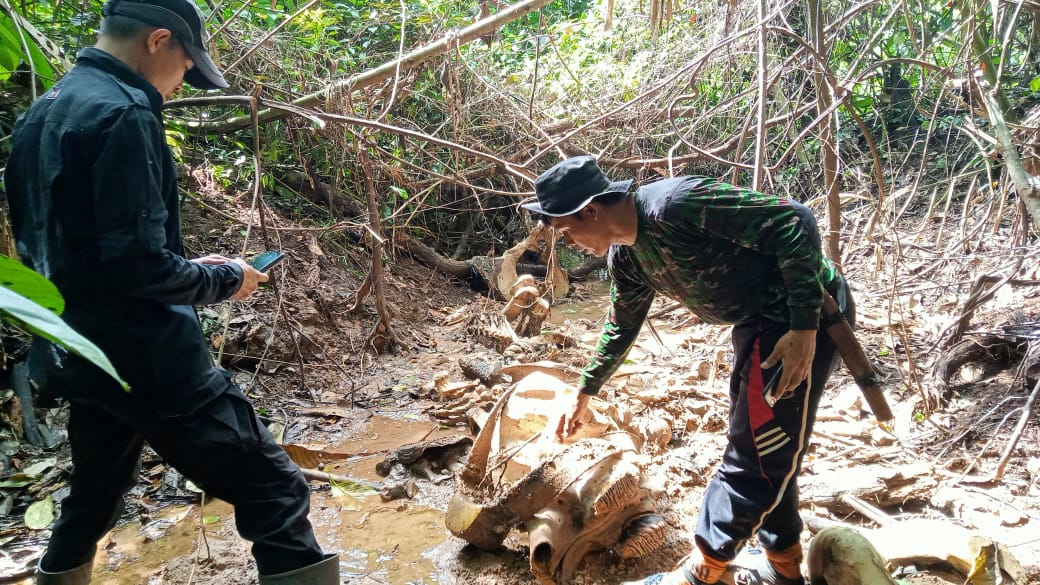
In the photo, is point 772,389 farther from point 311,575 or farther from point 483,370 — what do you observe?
point 483,370

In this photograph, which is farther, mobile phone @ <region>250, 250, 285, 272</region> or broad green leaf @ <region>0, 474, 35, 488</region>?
broad green leaf @ <region>0, 474, 35, 488</region>

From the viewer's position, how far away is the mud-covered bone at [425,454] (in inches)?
127

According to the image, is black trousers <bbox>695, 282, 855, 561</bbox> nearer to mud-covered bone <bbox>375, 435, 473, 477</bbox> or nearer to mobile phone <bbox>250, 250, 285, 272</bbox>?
mobile phone <bbox>250, 250, 285, 272</bbox>

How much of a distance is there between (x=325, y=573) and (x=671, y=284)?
139 centimetres

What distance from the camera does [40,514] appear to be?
270cm

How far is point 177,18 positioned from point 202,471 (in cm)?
128

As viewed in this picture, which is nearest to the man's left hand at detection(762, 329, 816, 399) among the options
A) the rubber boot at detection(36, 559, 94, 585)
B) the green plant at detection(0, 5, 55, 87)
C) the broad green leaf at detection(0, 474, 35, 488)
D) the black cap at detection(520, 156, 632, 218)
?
the black cap at detection(520, 156, 632, 218)

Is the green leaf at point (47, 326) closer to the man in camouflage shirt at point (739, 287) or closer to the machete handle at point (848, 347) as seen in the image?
the man in camouflage shirt at point (739, 287)

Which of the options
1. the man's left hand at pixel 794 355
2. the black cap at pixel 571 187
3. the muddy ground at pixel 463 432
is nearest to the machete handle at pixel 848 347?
the man's left hand at pixel 794 355

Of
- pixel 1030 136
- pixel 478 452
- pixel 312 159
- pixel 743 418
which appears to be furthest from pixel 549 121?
pixel 743 418

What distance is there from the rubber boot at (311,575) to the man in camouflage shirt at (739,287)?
1120 mm

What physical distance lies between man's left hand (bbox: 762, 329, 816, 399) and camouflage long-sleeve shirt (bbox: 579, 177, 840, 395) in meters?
0.03

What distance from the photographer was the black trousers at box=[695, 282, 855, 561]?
1.83 meters

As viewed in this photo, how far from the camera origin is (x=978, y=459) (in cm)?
288
